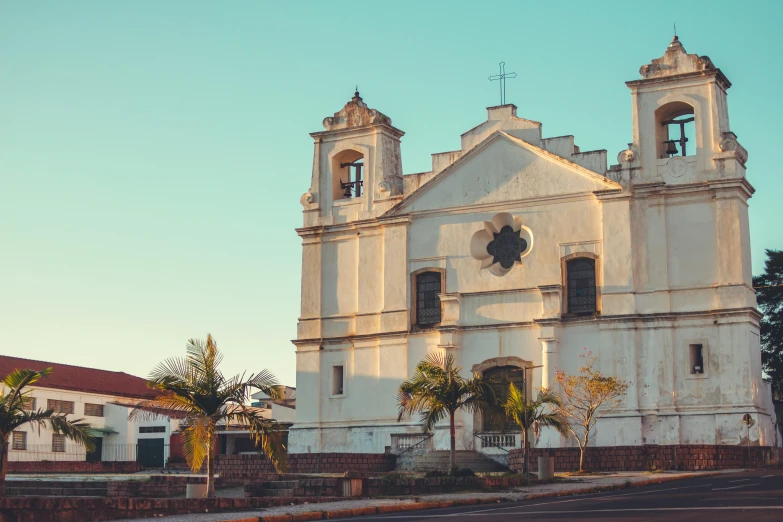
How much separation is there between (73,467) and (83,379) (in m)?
13.3

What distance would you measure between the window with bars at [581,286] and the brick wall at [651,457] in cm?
586

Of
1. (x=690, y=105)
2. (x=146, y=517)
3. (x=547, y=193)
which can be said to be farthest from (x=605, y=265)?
(x=146, y=517)

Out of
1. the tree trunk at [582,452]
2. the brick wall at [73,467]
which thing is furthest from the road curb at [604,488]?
the brick wall at [73,467]

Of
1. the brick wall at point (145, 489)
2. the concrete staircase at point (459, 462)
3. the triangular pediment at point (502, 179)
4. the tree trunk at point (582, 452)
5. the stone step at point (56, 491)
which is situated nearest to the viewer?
the brick wall at point (145, 489)

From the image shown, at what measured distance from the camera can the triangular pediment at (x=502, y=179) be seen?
1690 inches

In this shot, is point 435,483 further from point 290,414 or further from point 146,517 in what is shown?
point 290,414

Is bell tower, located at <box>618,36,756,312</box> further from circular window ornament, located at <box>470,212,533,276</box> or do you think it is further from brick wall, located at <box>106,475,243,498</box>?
brick wall, located at <box>106,475,243,498</box>

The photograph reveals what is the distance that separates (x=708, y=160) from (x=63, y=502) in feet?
91.0

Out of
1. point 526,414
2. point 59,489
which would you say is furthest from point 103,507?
point 526,414

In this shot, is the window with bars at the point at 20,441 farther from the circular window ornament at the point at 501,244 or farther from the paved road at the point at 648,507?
the paved road at the point at 648,507

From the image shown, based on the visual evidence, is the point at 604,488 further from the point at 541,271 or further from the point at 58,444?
the point at 58,444

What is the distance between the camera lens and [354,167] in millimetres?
49438

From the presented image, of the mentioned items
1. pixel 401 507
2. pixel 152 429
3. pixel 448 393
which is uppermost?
pixel 448 393

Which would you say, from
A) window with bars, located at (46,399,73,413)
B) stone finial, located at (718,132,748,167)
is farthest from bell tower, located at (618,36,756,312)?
window with bars, located at (46,399,73,413)
